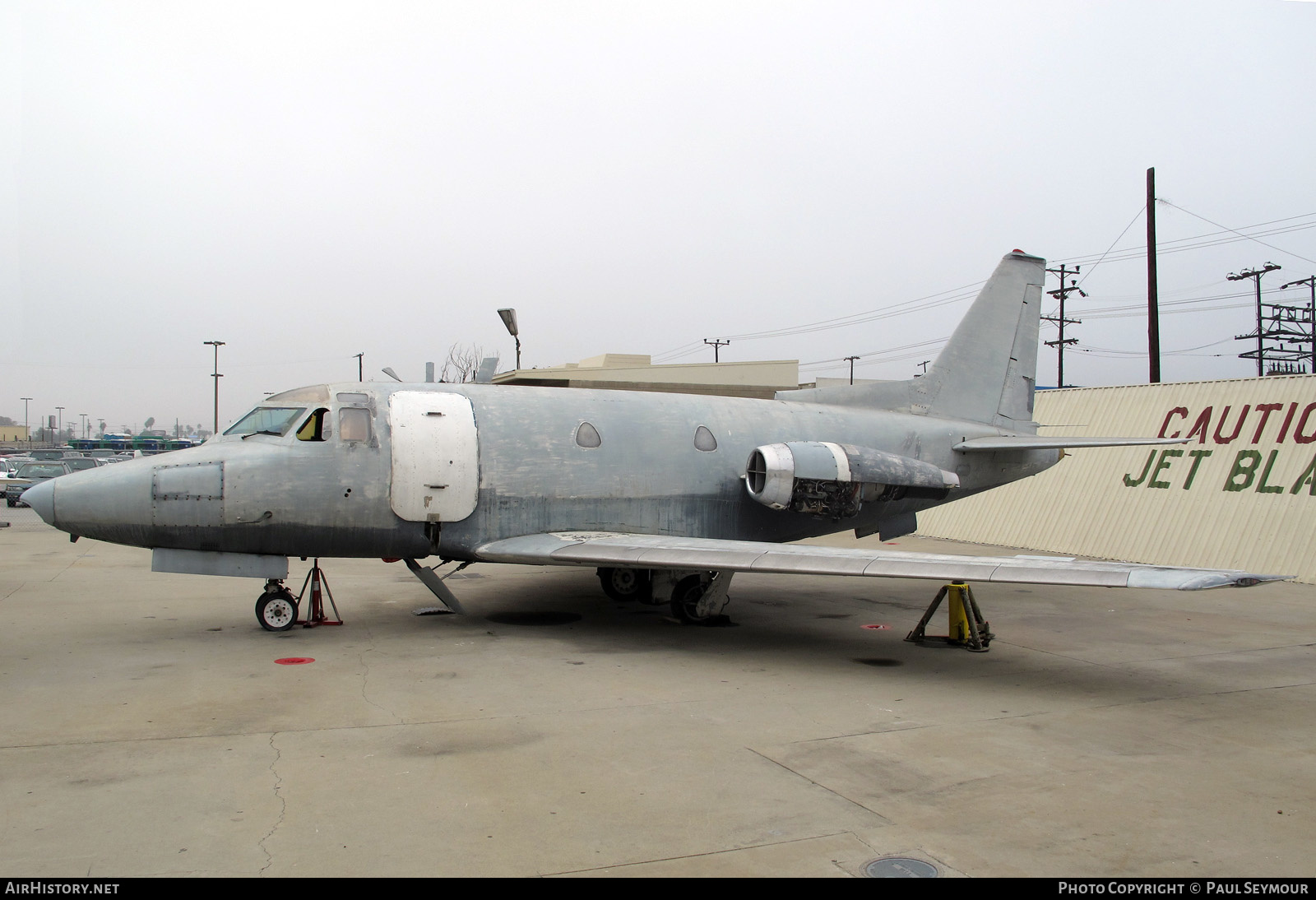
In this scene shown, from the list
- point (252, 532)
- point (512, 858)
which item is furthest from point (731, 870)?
point (252, 532)

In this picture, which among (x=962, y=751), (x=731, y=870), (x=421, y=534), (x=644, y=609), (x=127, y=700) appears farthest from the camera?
(x=644, y=609)

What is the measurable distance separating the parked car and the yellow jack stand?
34671 millimetres

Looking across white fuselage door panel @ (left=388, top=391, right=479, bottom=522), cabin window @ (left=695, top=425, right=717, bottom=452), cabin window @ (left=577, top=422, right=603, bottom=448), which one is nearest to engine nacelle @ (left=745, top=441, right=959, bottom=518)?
cabin window @ (left=695, top=425, right=717, bottom=452)

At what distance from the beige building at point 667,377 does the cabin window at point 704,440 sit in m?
15.5

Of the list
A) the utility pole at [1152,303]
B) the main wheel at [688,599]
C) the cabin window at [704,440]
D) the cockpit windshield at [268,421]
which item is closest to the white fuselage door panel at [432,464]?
the cockpit windshield at [268,421]

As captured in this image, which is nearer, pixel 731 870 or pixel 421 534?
pixel 731 870

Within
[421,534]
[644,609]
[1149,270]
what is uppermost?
[1149,270]

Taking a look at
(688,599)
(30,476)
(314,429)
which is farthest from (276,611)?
(30,476)

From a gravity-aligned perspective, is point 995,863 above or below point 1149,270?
below

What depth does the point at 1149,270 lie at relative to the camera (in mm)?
26531

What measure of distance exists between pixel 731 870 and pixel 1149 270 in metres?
27.1

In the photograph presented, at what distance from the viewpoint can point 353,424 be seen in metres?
11.4

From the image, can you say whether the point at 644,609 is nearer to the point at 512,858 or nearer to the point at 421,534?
the point at 421,534
